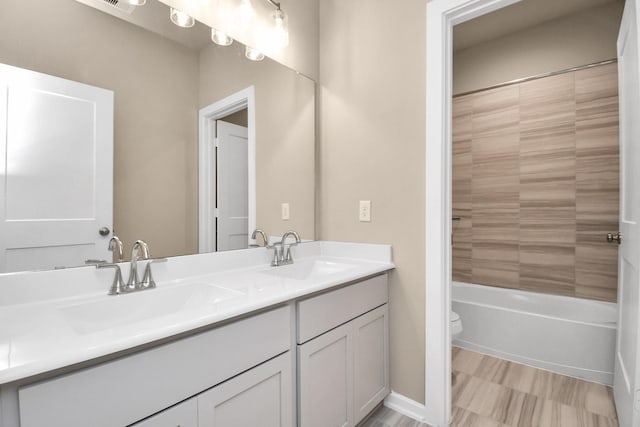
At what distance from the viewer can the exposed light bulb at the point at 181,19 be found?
1346 millimetres

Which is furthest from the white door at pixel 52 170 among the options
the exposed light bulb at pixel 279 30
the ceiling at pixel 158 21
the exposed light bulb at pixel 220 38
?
the exposed light bulb at pixel 279 30

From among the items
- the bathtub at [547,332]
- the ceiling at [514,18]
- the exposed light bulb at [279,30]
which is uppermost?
the ceiling at [514,18]

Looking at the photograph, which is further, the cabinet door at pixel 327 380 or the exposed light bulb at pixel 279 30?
→ the exposed light bulb at pixel 279 30

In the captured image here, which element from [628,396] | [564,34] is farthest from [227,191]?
[564,34]

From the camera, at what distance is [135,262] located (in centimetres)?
117

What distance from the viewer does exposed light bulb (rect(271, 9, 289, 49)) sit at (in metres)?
1.73

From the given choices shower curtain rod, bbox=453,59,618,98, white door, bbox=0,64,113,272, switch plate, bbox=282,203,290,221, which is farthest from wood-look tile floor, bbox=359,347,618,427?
shower curtain rod, bbox=453,59,618,98

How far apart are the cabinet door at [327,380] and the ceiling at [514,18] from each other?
254cm

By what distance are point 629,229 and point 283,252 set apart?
162cm

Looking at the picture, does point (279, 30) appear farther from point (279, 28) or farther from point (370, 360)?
point (370, 360)

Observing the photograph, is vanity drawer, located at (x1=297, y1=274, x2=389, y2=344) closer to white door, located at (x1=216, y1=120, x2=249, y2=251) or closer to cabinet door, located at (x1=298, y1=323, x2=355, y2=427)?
cabinet door, located at (x1=298, y1=323, x2=355, y2=427)

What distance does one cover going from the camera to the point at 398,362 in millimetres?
1723

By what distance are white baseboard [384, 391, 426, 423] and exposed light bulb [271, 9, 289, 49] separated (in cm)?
200

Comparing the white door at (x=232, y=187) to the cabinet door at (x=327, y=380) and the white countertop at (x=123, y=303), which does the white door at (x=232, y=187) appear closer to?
the white countertop at (x=123, y=303)
